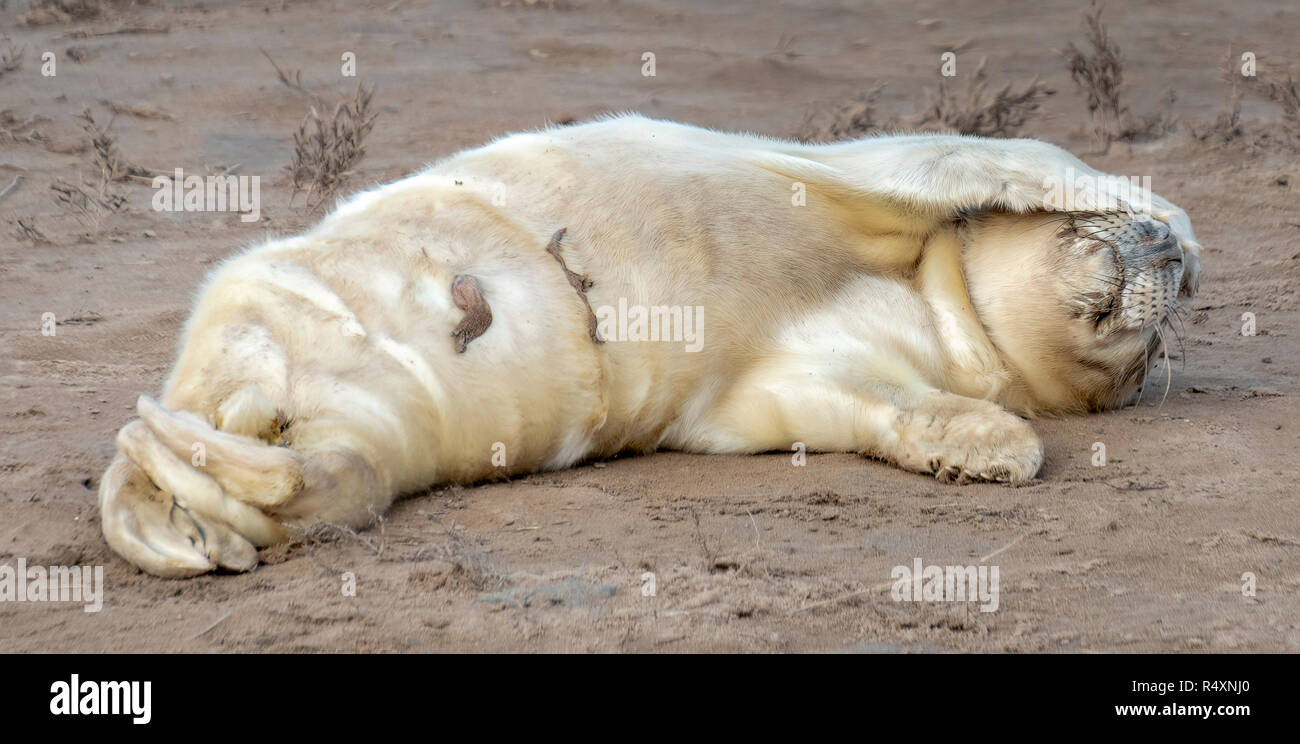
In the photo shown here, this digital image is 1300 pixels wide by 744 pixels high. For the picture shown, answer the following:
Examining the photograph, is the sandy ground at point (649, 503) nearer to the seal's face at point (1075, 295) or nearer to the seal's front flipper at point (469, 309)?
the seal's face at point (1075, 295)

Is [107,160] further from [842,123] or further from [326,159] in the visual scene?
[842,123]

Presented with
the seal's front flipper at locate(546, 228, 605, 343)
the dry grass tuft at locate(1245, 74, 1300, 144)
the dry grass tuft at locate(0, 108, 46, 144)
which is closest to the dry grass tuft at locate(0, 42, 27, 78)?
the dry grass tuft at locate(0, 108, 46, 144)

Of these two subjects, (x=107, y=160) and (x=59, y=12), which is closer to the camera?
(x=107, y=160)

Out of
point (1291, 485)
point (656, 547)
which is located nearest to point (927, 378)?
point (1291, 485)

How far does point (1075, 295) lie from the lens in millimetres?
4000

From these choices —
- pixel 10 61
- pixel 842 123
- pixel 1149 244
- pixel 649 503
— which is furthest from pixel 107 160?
pixel 1149 244

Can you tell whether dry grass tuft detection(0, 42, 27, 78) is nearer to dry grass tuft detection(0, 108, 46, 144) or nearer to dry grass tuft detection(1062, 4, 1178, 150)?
dry grass tuft detection(0, 108, 46, 144)

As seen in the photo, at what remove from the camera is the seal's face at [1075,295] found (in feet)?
13.0

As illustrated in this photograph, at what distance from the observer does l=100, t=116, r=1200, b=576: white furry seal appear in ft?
9.98

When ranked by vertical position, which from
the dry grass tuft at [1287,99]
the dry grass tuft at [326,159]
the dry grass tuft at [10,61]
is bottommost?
Answer: the dry grass tuft at [326,159]

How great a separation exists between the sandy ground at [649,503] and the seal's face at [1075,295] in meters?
0.15

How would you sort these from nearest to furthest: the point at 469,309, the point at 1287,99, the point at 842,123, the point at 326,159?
1. the point at 469,309
2. the point at 326,159
3. the point at 1287,99
4. the point at 842,123

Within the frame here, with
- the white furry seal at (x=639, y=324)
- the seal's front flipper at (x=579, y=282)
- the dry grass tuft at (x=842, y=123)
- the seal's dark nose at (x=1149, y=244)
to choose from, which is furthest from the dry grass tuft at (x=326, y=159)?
the seal's dark nose at (x=1149, y=244)

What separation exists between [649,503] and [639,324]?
18.2 inches
